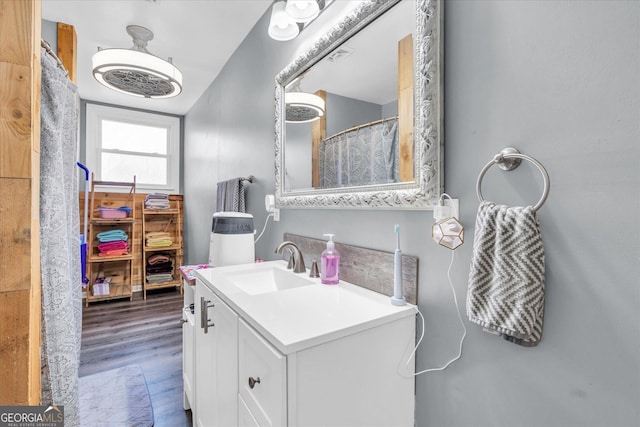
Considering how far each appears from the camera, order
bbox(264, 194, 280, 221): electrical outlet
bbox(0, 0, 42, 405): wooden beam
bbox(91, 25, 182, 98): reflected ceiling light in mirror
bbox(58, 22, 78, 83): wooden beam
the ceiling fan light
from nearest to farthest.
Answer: bbox(0, 0, 42, 405): wooden beam → the ceiling fan light → bbox(264, 194, 280, 221): electrical outlet → bbox(91, 25, 182, 98): reflected ceiling light in mirror → bbox(58, 22, 78, 83): wooden beam

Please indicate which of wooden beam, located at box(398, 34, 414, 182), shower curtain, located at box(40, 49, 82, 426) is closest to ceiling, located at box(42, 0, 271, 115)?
shower curtain, located at box(40, 49, 82, 426)

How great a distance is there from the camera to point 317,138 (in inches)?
54.5

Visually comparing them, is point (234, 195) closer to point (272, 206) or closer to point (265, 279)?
point (272, 206)

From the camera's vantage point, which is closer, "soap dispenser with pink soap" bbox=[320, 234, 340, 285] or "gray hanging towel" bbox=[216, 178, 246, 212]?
"soap dispenser with pink soap" bbox=[320, 234, 340, 285]

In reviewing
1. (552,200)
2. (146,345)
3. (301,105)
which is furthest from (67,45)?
(552,200)

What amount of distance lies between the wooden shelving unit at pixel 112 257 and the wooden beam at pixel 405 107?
3.81 metres

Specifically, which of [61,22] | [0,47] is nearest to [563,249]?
[0,47]

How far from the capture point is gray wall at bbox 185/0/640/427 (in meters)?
0.55

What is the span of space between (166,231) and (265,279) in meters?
3.37

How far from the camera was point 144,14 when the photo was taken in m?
2.04

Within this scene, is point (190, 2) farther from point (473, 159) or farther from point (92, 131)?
point (92, 131)

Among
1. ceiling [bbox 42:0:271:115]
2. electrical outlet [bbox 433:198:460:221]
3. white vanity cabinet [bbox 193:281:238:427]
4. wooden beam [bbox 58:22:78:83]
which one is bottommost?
white vanity cabinet [bbox 193:281:238:427]

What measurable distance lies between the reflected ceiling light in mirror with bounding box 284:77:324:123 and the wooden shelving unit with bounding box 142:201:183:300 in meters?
3.07

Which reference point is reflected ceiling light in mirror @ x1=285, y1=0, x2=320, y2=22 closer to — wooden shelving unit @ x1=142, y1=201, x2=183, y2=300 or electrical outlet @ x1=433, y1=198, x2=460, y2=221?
electrical outlet @ x1=433, y1=198, x2=460, y2=221
